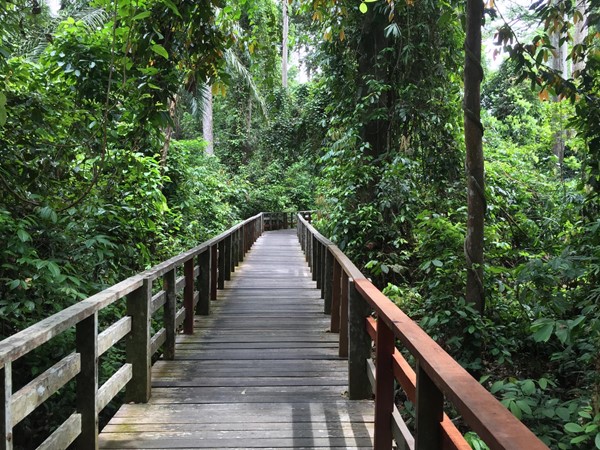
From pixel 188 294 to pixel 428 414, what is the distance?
4.18m

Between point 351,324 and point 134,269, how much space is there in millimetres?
3329

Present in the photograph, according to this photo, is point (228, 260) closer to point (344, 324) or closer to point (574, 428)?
point (344, 324)

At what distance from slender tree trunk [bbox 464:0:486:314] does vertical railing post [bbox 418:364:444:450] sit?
2992 mm

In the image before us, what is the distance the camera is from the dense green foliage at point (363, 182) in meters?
4.15

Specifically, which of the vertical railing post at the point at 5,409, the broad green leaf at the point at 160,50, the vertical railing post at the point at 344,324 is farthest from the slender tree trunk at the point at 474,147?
the vertical railing post at the point at 5,409

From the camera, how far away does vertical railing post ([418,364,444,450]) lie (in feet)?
5.97

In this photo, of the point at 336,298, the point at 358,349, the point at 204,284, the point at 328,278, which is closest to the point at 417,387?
the point at 358,349

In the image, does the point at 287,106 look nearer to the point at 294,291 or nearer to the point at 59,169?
the point at 294,291

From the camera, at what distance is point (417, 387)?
6.24ft

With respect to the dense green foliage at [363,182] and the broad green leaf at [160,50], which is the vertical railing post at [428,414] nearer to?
the dense green foliage at [363,182]

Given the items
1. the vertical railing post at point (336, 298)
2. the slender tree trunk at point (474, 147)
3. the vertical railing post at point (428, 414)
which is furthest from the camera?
Result: the vertical railing post at point (336, 298)

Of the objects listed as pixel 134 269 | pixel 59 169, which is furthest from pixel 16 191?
pixel 134 269

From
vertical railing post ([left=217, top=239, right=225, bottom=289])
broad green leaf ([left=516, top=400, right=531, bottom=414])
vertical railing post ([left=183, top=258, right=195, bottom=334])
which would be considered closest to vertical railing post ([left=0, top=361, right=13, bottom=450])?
broad green leaf ([left=516, top=400, right=531, bottom=414])

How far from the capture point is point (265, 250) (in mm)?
16828
